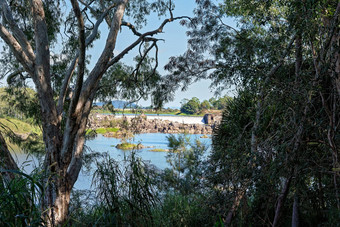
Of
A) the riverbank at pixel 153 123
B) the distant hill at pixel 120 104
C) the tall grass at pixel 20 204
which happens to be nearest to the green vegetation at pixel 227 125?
the tall grass at pixel 20 204

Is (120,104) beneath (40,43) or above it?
beneath

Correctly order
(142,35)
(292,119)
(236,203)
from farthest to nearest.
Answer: (142,35), (236,203), (292,119)

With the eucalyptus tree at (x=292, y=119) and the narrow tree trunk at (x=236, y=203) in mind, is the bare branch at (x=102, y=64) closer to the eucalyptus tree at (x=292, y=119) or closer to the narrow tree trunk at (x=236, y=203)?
the eucalyptus tree at (x=292, y=119)

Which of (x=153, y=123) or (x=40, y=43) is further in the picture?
(x=153, y=123)

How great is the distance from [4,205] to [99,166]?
0.78m

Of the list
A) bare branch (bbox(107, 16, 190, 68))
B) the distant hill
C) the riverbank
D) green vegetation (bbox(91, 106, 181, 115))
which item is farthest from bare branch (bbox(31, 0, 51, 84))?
the riverbank

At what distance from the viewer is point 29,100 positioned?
713cm

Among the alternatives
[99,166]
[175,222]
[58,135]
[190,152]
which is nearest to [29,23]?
[58,135]

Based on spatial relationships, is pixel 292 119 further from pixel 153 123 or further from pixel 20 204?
pixel 153 123

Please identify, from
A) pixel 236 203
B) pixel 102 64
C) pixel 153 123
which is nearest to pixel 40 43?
pixel 102 64

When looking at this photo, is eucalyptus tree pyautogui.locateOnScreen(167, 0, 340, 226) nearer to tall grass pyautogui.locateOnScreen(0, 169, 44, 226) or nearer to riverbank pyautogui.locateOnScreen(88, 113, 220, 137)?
tall grass pyautogui.locateOnScreen(0, 169, 44, 226)

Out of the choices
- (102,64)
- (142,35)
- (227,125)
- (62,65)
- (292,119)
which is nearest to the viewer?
(292,119)

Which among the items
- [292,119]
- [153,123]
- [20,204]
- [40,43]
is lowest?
[153,123]

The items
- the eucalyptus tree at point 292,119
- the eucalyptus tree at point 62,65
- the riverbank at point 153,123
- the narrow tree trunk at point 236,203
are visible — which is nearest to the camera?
the eucalyptus tree at point 292,119
